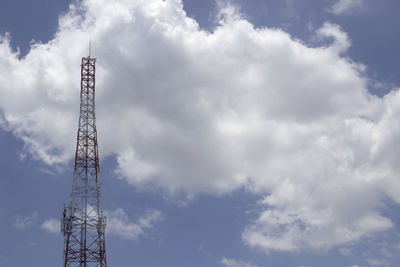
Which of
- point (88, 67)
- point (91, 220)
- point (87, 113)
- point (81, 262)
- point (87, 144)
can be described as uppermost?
point (88, 67)

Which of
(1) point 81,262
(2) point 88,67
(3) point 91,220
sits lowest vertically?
(1) point 81,262

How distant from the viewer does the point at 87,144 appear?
98625 millimetres

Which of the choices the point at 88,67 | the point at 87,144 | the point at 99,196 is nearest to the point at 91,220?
the point at 99,196

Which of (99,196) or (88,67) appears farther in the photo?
(88,67)

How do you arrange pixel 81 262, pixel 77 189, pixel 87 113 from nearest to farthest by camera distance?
1. pixel 81 262
2. pixel 77 189
3. pixel 87 113

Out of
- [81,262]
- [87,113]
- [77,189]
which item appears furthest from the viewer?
[87,113]

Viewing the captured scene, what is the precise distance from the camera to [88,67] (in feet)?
344

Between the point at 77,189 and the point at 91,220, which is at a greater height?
the point at 77,189

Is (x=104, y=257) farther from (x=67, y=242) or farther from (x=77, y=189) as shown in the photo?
(x=77, y=189)

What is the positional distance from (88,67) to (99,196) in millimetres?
30744

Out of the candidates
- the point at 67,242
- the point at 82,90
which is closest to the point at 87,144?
the point at 82,90

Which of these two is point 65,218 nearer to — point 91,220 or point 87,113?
point 91,220

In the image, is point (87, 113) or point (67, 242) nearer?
point (67, 242)

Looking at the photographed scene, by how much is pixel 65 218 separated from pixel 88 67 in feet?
116
